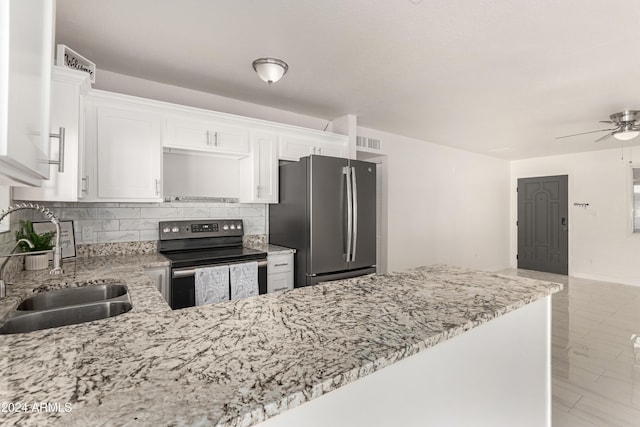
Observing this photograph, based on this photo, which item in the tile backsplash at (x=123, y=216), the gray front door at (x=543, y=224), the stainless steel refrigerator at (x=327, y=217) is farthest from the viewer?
the gray front door at (x=543, y=224)

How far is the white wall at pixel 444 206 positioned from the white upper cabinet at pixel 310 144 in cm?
74

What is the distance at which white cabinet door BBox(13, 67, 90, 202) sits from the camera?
196cm

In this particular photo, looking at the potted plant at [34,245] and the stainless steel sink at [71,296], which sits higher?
the potted plant at [34,245]

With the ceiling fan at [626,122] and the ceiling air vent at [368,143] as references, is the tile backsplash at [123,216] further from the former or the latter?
the ceiling fan at [626,122]

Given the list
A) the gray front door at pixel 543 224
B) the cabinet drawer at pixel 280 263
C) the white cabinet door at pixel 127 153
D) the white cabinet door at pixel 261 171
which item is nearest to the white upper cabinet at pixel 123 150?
the white cabinet door at pixel 127 153

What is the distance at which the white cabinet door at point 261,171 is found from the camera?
10.5ft

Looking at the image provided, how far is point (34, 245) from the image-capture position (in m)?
2.00

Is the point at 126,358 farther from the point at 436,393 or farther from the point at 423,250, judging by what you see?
the point at 423,250

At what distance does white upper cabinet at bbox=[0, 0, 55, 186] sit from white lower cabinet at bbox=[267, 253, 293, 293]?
88.7 inches

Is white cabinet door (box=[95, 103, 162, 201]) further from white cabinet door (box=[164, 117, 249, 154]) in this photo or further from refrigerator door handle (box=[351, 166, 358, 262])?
refrigerator door handle (box=[351, 166, 358, 262])

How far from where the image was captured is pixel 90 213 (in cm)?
267

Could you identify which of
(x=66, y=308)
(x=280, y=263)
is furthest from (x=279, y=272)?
(x=66, y=308)

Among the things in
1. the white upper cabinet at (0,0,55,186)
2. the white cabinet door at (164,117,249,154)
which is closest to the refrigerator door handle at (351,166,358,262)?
the white cabinet door at (164,117,249,154)

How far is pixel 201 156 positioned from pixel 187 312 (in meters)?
2.42
